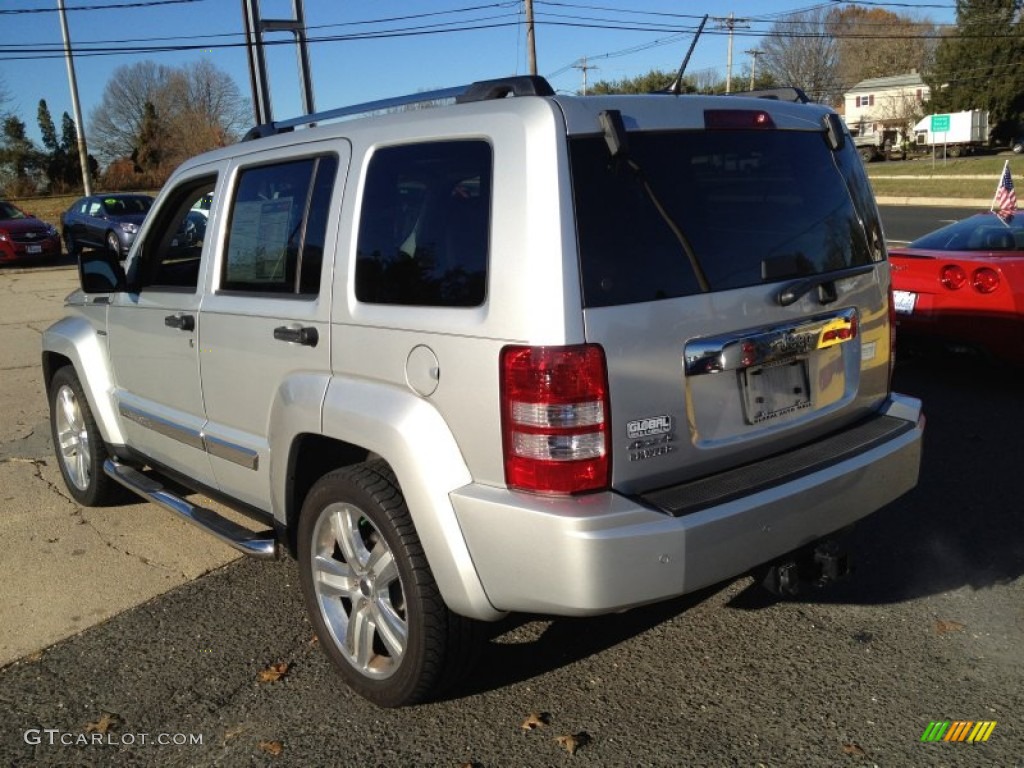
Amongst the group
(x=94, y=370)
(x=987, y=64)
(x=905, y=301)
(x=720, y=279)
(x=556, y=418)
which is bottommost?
(x=905, y=301)

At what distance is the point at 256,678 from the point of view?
3451 mm

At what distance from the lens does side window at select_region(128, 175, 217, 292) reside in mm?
4389

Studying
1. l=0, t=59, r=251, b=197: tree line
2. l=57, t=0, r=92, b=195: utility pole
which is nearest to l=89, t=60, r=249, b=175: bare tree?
l=0, t=59, r=251, b=197: tree line

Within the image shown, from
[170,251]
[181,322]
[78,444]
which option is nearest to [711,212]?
[181,322]

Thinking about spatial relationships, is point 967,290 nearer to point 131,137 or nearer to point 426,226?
point 426,226

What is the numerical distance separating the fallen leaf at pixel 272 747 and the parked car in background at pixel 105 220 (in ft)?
67.3

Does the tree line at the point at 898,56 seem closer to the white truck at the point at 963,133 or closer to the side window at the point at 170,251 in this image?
the white truck at the point at 963,133

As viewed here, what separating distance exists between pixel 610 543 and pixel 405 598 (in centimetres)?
80

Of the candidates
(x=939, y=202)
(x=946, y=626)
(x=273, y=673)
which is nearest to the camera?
(x=273, y=673)

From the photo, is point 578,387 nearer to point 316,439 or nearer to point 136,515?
point 316,439

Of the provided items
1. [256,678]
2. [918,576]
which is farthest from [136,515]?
[918,576]

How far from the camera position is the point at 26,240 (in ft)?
71.8

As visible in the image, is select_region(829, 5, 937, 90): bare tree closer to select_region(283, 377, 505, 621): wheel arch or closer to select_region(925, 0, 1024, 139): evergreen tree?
select_region(925, 0, 1024, 139): evergreen tree

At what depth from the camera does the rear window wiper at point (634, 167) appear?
2676 mm
